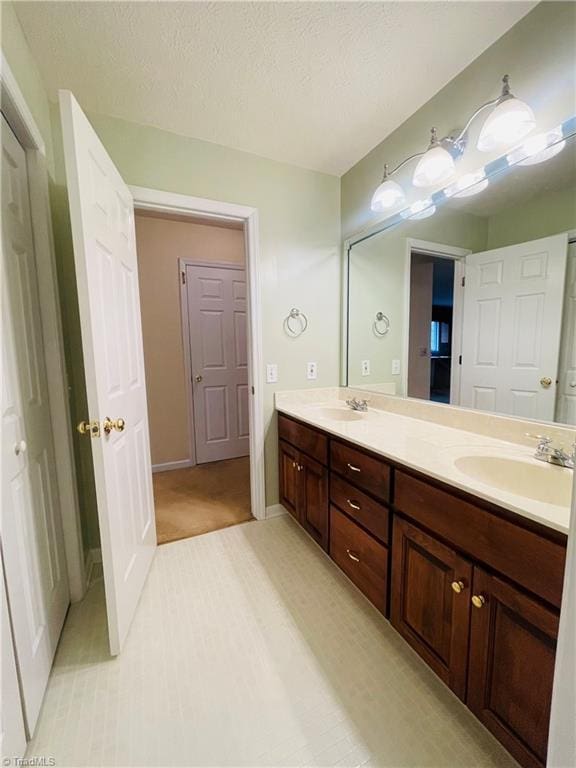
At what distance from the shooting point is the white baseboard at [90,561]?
1.64m

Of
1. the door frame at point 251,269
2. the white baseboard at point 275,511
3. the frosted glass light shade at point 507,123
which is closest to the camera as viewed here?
the frosted glass light shade at point 507,123

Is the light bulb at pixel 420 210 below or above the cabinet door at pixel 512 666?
above

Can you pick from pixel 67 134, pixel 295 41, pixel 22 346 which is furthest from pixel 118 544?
pixel 295 41

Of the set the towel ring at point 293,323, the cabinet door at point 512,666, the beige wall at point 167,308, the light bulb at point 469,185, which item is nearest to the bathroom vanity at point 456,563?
the cabinet door at point 512,666

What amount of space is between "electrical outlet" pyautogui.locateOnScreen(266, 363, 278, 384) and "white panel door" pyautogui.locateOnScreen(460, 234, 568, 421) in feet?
3.65

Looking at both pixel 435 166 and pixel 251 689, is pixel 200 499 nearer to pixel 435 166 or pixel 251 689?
pixel 251 689

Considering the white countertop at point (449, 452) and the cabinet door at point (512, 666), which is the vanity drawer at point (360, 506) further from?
the cabinet door at point (512, 666)

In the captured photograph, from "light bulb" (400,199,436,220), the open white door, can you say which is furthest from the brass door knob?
"light bulb" (400,199,436,220)

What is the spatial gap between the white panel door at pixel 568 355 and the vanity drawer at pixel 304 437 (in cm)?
97

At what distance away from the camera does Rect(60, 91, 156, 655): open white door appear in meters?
1.04

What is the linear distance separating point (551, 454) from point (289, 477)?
137 cm

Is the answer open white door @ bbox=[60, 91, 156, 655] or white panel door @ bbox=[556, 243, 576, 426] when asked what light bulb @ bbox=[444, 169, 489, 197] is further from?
open white door @ bbox=[60, 91, 156, 655]

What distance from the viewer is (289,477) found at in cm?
203

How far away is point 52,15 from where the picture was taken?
1.11 m
